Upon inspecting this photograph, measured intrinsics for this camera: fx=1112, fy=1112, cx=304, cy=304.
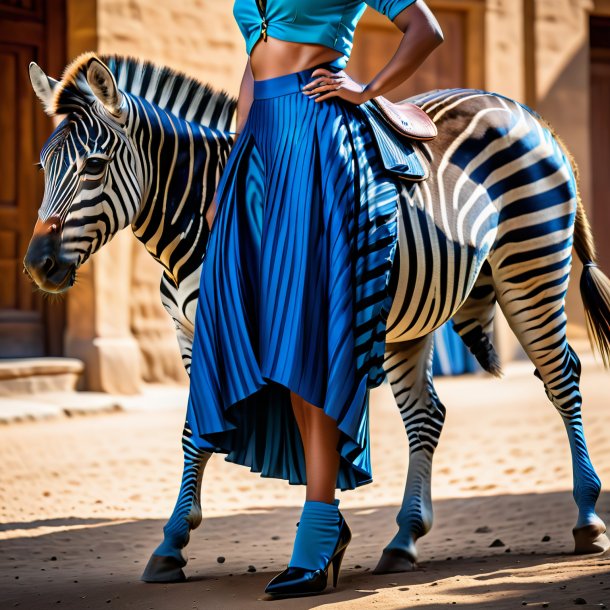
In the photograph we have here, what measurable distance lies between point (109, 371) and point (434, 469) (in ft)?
10.6

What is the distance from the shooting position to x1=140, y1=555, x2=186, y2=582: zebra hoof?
11.3 feet

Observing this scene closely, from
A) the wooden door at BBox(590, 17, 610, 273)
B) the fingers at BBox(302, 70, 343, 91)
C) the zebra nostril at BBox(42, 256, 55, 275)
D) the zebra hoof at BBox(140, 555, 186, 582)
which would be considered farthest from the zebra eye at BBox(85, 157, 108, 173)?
the wooden door at BBox(590, 17, 610, 273)

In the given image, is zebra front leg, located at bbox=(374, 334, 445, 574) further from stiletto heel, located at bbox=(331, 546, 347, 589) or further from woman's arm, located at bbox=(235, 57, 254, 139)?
woman's arm, located at bbox=(235, 57, 254, 139)

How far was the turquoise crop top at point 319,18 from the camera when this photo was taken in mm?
3061

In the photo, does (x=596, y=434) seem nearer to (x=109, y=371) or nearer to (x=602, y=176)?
(x=109, y=371)

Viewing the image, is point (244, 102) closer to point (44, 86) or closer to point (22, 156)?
point (44, 86)

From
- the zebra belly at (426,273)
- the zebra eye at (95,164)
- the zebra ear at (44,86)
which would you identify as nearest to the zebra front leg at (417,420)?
the zebra belly at (426,273)

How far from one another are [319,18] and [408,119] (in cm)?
59

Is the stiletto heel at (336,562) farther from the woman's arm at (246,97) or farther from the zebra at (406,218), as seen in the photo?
the woman's arm at (246,97)

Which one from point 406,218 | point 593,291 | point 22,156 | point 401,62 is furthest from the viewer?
point 22,156

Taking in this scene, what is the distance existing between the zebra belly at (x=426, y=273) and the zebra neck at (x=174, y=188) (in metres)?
0.65

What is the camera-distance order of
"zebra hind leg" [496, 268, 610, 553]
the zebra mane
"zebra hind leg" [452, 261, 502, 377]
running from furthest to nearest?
"zebra hind leg" [452, 261, 502, 377], "zebra hind leg" [496, 268, 610, 553], the zebra mane

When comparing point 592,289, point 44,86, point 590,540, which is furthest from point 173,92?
point 590,540

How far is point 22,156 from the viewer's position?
29.7 ft
